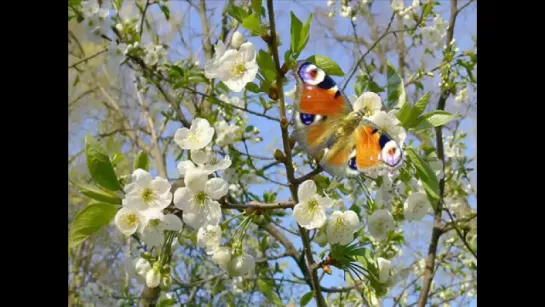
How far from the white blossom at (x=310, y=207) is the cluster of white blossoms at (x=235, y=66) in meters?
0.20

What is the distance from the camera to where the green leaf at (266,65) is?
93cm

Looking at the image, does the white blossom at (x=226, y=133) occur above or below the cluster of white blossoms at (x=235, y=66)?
above

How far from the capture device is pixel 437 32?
89.2 inches

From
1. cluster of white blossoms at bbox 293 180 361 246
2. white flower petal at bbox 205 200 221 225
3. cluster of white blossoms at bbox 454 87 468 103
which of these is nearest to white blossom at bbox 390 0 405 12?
cluster of white blossoms at bbox 454 87 468 103

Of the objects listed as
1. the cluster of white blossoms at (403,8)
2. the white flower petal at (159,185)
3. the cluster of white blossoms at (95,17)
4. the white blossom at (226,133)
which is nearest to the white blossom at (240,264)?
the white flower petal at (159,185)

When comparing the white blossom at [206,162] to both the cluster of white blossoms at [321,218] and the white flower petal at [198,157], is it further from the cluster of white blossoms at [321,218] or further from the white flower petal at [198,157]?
the cluster of white blossoms at [321,218]

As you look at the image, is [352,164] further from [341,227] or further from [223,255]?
[223,255]

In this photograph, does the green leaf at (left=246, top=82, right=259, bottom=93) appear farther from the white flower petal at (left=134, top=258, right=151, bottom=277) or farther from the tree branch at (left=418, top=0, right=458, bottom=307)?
the tree branch at (left=418, top=0, right=458, bottom=307)
